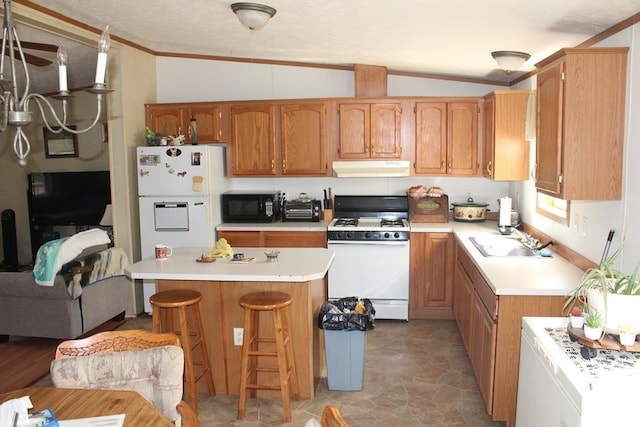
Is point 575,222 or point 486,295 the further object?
point 575,222

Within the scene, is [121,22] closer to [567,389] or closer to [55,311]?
[55,311]

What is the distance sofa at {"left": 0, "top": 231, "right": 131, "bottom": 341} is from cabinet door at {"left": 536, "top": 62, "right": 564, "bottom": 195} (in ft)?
12.1

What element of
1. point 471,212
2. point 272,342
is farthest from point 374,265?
point 272,342

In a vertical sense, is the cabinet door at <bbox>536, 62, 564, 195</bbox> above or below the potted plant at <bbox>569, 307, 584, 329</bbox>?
above

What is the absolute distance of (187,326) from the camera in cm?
331

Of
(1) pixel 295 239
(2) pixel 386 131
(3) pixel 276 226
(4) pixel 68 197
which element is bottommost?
(1) pixel 295 239

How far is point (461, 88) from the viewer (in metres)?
5.32

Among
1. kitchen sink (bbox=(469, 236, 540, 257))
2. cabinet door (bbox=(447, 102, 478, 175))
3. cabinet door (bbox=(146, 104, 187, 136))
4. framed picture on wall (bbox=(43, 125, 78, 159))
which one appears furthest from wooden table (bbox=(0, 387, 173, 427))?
framed picture on wall (bbox=(43, 125, 78, 159))

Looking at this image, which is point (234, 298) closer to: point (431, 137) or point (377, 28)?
point (377, 28)

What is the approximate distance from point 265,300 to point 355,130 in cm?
249

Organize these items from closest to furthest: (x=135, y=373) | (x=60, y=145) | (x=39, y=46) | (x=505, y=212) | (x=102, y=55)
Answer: (x=102, y=55), (x=135, y=373), (x=39, y=46), (x=505, y=212), (x=60, y=145)

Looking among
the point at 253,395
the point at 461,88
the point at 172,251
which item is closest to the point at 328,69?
the point at 461,88

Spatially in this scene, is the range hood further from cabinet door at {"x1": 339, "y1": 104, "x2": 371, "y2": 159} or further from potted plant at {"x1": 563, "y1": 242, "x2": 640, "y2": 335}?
potted plant at {"x1": 563, "y1": 242, "x2": 640, "y2": 335}

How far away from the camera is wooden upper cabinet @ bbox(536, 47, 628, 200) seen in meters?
2.76
